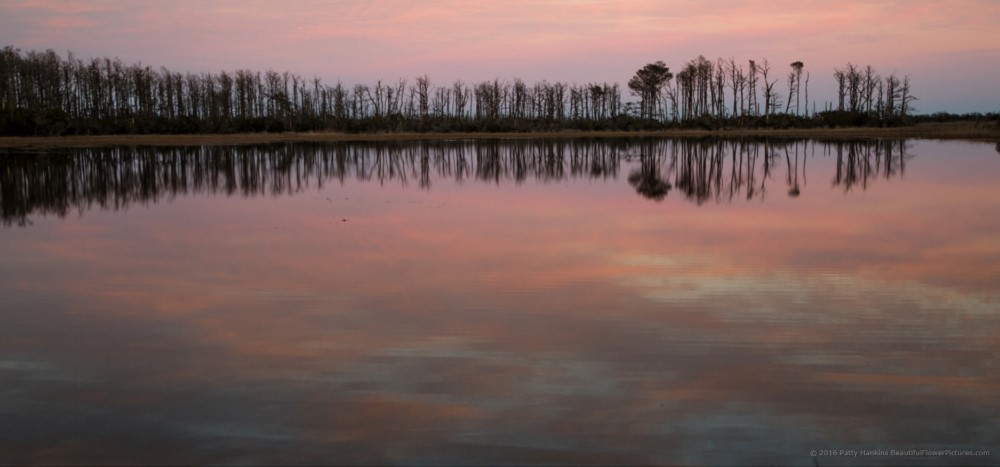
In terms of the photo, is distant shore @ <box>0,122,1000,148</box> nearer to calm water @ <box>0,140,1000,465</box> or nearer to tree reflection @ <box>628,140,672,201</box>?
tree reflection @ <box>628,140,672,201</box>

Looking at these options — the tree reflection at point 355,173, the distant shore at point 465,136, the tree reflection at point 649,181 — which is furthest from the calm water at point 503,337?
the distant shore at point 465,136

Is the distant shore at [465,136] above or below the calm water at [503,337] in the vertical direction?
above

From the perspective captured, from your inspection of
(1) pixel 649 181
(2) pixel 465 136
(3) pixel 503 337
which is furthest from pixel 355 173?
(2) pixel 465 136

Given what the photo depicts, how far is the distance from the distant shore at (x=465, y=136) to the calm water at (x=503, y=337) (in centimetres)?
3720

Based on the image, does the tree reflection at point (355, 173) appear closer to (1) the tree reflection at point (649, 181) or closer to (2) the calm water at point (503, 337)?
(1) the tree reflection at point (649, 181)

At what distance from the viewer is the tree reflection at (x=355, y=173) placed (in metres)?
16.4

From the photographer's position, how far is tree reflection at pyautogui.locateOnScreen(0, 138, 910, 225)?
16438 millimetres

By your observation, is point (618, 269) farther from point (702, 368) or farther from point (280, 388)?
point (280, 388)

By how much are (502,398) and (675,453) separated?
108 centimetres

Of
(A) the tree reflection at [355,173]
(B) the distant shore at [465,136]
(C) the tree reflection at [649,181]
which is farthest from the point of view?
(B) the distant shore at [465,136]

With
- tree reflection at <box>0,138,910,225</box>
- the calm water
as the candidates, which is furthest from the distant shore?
the calm water

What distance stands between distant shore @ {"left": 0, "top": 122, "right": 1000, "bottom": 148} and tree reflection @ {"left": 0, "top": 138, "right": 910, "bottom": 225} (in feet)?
52.3

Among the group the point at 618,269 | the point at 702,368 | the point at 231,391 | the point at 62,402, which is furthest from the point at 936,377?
the point at 62,402

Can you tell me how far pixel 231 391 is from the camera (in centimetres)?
459
